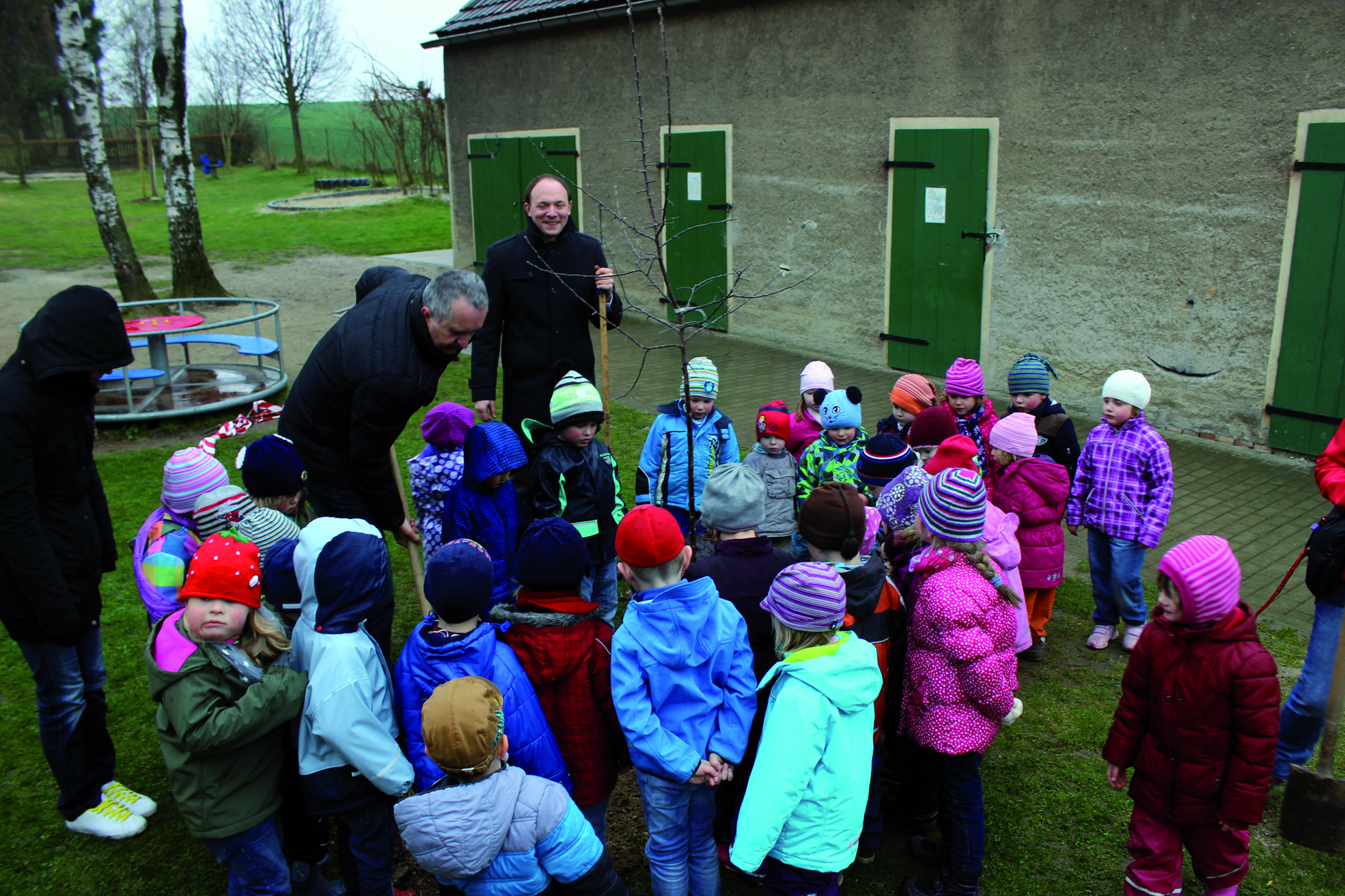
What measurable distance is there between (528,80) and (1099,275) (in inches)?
365

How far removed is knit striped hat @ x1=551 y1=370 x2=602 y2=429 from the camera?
4070mm

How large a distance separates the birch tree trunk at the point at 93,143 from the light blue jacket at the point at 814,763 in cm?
1273

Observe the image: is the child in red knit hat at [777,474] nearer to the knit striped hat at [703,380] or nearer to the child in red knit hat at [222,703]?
the knit striped hat at [703,380]

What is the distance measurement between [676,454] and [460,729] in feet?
8.08

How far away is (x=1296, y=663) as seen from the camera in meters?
4.52

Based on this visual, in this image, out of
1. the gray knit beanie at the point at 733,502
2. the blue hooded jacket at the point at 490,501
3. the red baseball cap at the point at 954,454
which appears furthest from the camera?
the blue hooded jacket at the point at 490,501

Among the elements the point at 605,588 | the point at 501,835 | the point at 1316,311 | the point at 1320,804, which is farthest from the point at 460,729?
the point at 1316,311

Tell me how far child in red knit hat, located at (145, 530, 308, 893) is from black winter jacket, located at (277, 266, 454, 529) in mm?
953

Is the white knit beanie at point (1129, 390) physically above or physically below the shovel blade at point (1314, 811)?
above

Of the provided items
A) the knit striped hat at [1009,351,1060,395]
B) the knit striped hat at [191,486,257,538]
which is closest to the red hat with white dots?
the knit striped hat at [191,486,257,538]

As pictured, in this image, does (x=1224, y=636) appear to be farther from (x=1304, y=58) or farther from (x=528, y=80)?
(x=528, y=80)

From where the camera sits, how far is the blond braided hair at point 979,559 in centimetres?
315

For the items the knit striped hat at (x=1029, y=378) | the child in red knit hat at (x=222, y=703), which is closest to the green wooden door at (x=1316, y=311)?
the knit striped hat at (x=1029, y=378)

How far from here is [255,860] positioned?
2828mm
